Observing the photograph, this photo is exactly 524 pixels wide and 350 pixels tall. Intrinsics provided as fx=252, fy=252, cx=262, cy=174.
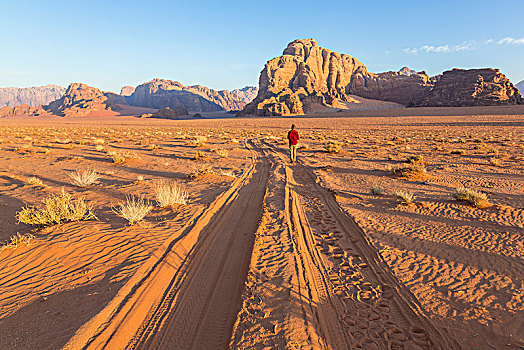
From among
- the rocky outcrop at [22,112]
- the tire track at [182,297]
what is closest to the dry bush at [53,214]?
the tire track at [182,297]

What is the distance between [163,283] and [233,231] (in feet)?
6.63

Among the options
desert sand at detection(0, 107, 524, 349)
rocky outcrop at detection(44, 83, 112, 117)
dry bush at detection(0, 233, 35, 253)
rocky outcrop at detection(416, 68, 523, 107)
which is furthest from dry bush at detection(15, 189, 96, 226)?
rocky outcrop at detection(44, 83, 112, 117)

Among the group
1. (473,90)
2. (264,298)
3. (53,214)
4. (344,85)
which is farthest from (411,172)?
(344,85)

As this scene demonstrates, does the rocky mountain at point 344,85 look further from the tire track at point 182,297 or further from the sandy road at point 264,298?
the tire track at point 182,297

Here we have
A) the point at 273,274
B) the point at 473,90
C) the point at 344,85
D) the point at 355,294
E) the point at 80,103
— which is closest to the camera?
the point at 355,294

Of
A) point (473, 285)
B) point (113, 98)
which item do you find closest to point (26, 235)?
point (473, 285)

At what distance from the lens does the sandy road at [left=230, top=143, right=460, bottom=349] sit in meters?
2.83

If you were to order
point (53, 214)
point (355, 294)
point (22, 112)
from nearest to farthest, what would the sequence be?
point (355, 294)
point (53, 214)
point (22, 112)

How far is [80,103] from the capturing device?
15012 cm

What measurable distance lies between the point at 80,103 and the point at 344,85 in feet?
503

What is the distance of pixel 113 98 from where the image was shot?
194 meters

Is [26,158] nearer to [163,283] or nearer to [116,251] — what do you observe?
[116,251]

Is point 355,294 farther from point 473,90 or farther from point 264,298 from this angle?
point 473,90

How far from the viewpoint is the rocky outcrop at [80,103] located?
457 feet
